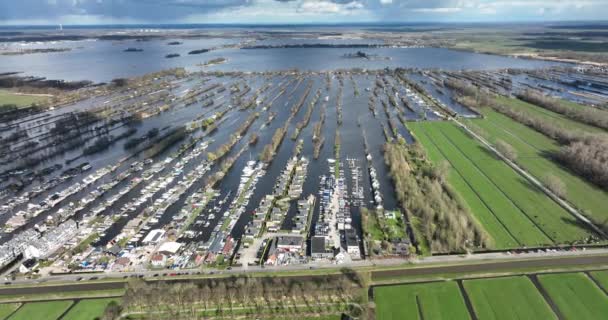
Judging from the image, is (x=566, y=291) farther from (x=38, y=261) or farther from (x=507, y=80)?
(x=507, y=80)

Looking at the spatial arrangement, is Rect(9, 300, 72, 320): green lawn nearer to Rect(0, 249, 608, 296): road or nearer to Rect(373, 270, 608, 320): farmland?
Rect(0, 249, 608, 296): road

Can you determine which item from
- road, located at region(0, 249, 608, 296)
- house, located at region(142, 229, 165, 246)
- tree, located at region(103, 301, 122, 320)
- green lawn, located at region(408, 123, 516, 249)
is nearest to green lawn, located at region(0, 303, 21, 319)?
road, located at region(0, 249, 608, 296)

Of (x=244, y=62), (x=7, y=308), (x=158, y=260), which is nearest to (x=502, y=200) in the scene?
(x=158, y=260)

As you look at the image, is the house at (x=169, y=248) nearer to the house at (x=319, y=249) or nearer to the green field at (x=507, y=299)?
the house at (x=319, y=249)

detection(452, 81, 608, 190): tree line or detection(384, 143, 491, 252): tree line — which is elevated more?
detection(452, 81, 608, 190): tree line

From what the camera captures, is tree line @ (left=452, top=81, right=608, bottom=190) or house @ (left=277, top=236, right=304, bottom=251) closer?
house @ (left=277, top=236, right=304, bottom=251)

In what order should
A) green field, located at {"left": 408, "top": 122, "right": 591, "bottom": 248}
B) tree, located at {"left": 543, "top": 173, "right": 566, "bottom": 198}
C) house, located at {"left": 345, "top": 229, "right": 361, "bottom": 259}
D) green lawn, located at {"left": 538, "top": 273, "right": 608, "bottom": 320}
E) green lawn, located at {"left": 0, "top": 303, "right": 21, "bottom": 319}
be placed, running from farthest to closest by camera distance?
tree, located at {"left": 543, "top": 173, "right": 566, "bottom": 198} → green field, located at {"left": 408, "top": 122, "right": 591, "bottom": 248} → house, located at {"left": 345, "top": 229, "right": 361, "bottom": 259} → green lawn, located at {"left": 0, "top": 303, "right": 21, "bottom": 319} → green lawn, located at {"left": 538, "top": 273, "right": 608, "bottom": 320}

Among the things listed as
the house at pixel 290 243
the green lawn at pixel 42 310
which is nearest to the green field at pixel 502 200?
the house at pixel 290 243
